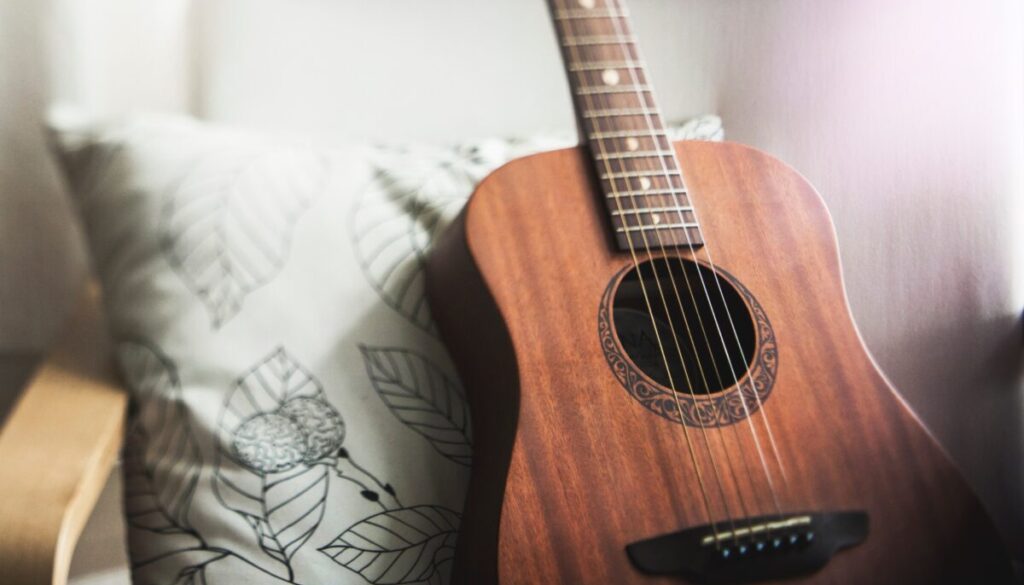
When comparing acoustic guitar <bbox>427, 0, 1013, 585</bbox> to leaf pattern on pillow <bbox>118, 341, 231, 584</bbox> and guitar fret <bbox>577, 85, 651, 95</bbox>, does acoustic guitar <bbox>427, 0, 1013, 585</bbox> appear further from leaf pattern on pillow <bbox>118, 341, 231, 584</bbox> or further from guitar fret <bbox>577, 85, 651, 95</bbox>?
leaf pattern on pillow <bbox>118, 341, 231, 584</bbox>

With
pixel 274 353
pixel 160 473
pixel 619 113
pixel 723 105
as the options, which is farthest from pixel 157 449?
pixel 723 105

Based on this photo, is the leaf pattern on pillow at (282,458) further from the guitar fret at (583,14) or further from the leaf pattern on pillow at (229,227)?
the guitar fret at (583,14)

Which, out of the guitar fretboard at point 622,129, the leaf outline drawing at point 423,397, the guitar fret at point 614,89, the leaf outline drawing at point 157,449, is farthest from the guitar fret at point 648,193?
the leaf outline drawing at point 157,449

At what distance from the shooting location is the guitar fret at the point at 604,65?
0.70 m

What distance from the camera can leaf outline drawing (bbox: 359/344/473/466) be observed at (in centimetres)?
64

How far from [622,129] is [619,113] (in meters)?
0.02

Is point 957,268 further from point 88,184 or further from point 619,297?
point 88,184

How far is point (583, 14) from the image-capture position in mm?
738

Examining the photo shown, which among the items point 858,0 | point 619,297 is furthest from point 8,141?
point 858,0

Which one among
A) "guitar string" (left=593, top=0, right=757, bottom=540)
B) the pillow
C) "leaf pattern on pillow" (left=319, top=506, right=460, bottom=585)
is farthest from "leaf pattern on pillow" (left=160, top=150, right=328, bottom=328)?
"guitar string" (left=593, top=0, right=757, bottom=540)

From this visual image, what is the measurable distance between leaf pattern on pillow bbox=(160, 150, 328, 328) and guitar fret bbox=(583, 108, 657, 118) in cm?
28

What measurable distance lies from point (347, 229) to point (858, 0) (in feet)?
2.03

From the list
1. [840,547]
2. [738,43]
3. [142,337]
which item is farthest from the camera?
[738,43]

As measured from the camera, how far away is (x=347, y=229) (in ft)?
2.30
